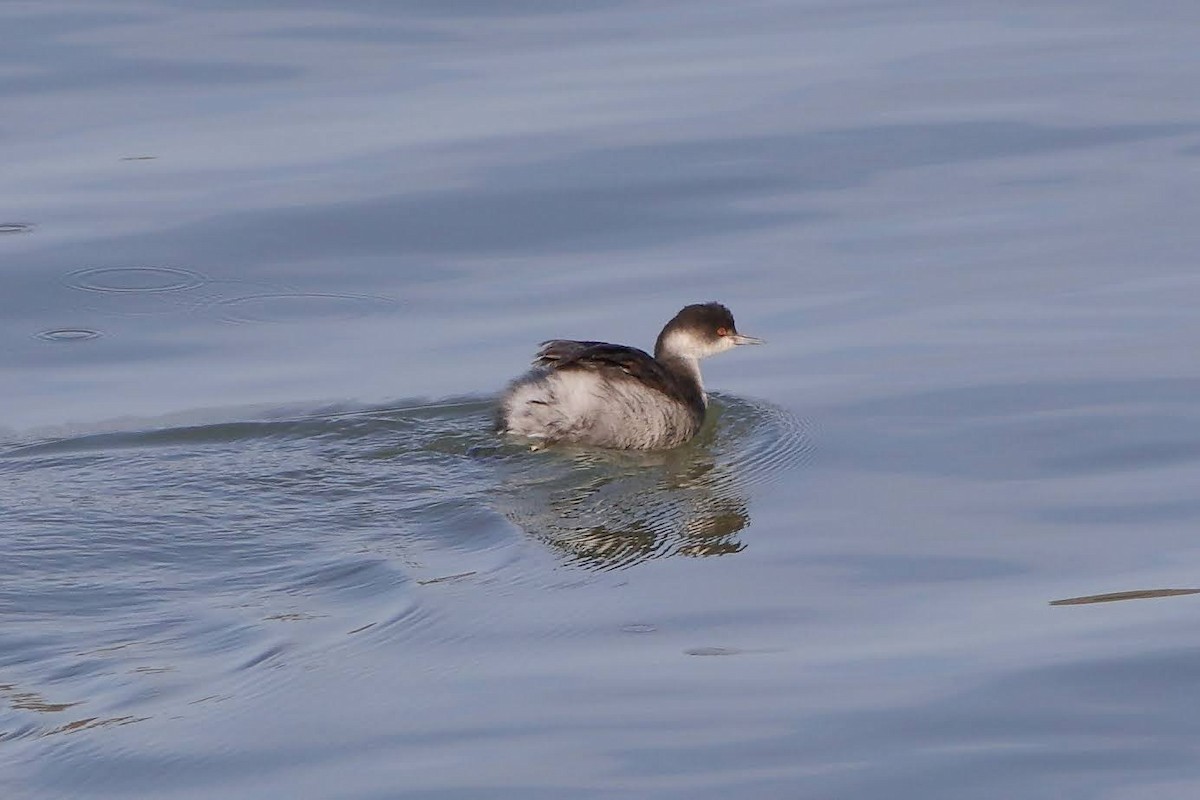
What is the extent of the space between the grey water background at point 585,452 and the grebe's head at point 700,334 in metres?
0.35

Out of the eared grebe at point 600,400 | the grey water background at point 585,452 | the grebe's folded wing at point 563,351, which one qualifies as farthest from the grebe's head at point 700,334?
the grebe's folded wing at point 563,351

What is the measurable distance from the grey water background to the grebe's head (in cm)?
35

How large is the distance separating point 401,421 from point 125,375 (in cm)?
144

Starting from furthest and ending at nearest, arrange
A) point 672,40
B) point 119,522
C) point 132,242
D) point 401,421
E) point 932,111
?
point 672,40, point 932,111, point 132,242, point 401,421, point 119,522

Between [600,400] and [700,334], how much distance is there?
0.70 metres

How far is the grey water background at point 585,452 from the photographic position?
5.76 metres

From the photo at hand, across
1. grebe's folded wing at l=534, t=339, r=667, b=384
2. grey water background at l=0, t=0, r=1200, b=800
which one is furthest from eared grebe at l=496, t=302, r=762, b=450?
grey water background at l=0, t=0, r=1200, b=800

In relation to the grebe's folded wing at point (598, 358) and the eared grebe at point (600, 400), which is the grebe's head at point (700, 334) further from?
the grebe's folded wing at point (598, 358)

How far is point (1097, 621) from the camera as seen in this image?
657cm

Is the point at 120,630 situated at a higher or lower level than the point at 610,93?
lower

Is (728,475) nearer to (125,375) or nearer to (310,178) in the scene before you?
(125,375)

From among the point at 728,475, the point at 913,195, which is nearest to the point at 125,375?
the point at 728,475

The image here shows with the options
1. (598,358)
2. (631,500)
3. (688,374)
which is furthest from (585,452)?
(631,500)

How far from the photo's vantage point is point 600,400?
915cm
